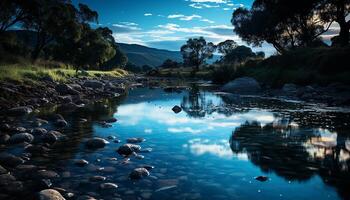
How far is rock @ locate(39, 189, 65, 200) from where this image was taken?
227 inches

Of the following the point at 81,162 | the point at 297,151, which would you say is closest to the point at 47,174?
the point at 81,162

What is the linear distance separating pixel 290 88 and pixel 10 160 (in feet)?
83.4

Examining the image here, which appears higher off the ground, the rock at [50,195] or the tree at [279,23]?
the tree at [279,23]

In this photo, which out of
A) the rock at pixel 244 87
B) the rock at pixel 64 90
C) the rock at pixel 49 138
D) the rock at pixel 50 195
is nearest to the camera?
the rock at pixel 50 195

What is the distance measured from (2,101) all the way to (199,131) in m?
10.2

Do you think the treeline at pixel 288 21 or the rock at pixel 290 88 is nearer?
the rock at pixel 290 88

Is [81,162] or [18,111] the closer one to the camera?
[81,162]

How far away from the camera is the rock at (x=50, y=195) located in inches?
227

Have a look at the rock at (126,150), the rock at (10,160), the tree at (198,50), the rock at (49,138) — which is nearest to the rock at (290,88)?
the rock at (126,150)

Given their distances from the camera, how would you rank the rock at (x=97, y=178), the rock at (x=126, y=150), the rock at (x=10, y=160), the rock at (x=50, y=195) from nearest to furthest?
the rock at (x=50, y=195), the rock at (x=97, y=178), the rock at (x=10, y=160), the rock at (x=126, y=150)

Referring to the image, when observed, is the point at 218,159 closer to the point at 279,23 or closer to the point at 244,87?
the point at 244,87

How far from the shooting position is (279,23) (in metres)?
55.4

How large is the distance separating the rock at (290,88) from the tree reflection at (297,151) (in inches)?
594

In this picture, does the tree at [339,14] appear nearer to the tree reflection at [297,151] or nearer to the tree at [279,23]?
the tree at [279,23]
